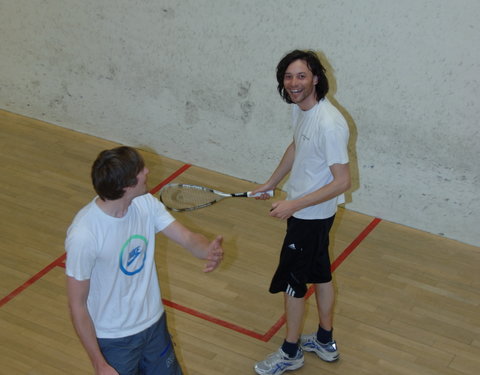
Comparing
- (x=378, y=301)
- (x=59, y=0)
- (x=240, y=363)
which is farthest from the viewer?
(x=59, y=0)

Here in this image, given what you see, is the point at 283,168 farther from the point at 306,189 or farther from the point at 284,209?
the point at 284,209

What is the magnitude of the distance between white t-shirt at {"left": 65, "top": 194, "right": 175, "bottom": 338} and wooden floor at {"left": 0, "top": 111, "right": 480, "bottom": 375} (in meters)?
1.06

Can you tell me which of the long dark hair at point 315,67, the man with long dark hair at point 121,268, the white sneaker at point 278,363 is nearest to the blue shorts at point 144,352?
the man with long dark hair at point 121,268

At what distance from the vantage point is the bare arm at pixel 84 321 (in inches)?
90.4

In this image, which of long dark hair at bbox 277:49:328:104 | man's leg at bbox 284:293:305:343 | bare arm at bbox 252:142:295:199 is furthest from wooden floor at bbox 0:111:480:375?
long dark hair at bbox 277:49:328:104

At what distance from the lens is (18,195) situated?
4.96m

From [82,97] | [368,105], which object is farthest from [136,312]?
[82,97]

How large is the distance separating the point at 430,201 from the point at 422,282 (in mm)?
664

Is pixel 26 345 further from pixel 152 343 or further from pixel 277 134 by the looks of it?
pixel 277 134

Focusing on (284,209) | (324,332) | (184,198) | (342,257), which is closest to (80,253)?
(284,209)

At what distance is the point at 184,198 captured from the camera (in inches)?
189

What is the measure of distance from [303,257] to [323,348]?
0.56 metres

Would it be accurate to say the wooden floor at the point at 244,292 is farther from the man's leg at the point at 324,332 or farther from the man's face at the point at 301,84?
the man's face at the point at 301,84

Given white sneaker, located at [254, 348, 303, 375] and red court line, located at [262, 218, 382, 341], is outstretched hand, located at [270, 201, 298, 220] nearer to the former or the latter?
white sneaker, located at [254, 348, 303, 375]
